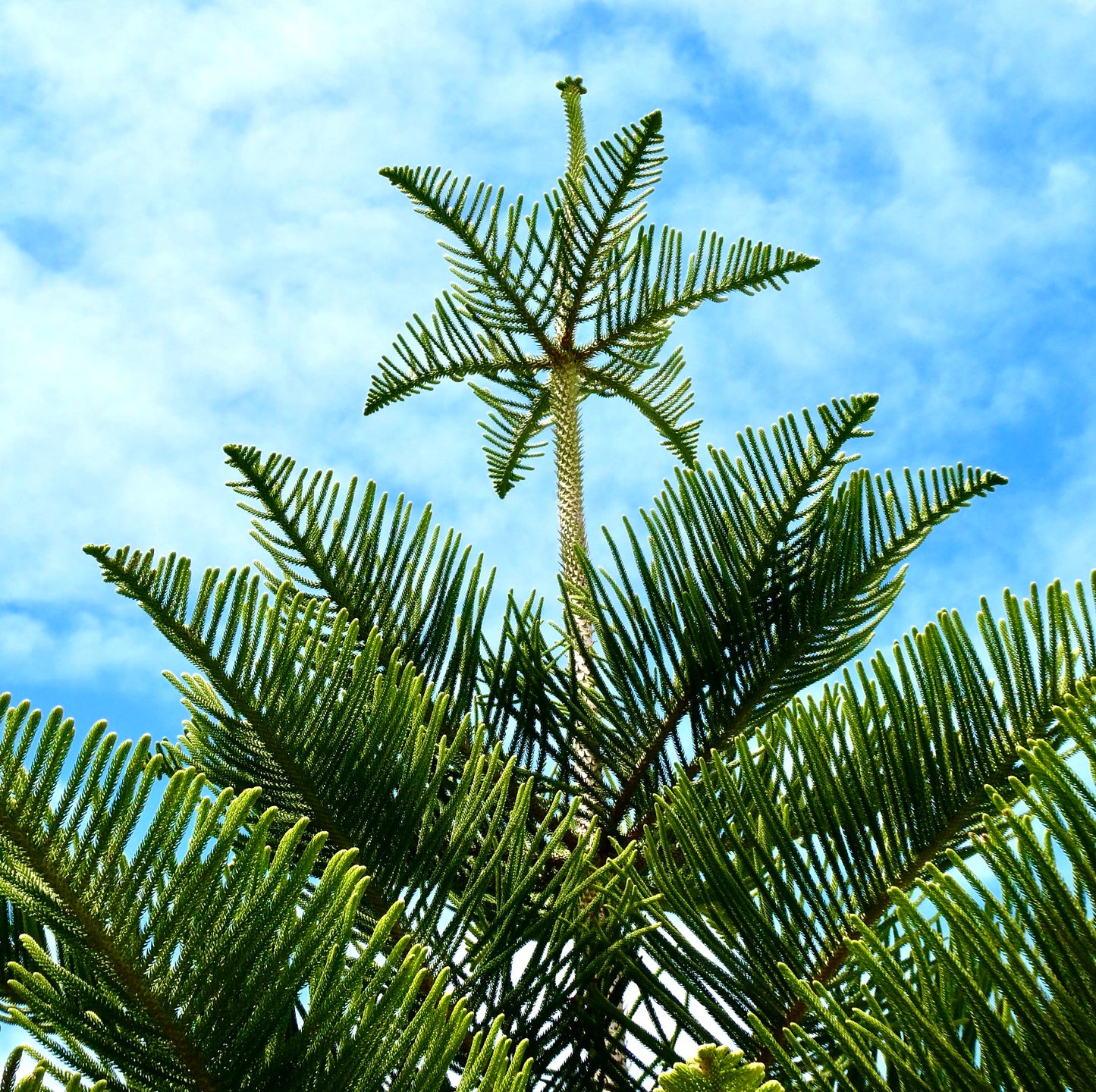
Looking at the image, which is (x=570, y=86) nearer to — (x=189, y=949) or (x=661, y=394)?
(x=661, y=394)

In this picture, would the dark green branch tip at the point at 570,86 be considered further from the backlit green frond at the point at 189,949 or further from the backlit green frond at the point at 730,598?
the backlit green frond at the point at 189,949

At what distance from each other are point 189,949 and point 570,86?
297 centimetres

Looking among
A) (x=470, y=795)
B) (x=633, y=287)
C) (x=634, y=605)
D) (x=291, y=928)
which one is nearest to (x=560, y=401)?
(x=633, y=287)

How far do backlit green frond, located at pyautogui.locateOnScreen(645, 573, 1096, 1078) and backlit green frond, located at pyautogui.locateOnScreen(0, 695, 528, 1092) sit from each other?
61cm

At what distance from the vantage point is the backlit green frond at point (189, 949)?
1.32 m

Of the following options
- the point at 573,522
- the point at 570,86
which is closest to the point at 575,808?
the point at 573,522

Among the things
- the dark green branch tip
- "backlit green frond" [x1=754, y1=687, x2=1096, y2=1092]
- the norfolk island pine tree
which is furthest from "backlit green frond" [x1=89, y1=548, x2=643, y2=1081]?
the dark green branch tip

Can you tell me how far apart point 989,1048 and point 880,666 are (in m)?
0.73

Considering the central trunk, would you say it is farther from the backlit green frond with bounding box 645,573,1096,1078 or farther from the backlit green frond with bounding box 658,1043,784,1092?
the backlit green frond with bounding box 658,1043,784,1092

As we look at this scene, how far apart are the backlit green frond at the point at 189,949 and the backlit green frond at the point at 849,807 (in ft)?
2.01

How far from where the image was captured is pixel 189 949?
136 centimetres

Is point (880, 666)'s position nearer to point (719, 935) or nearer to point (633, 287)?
point (719, 935)

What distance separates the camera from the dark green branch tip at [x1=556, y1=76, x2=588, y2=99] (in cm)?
358

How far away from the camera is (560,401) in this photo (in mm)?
3256
